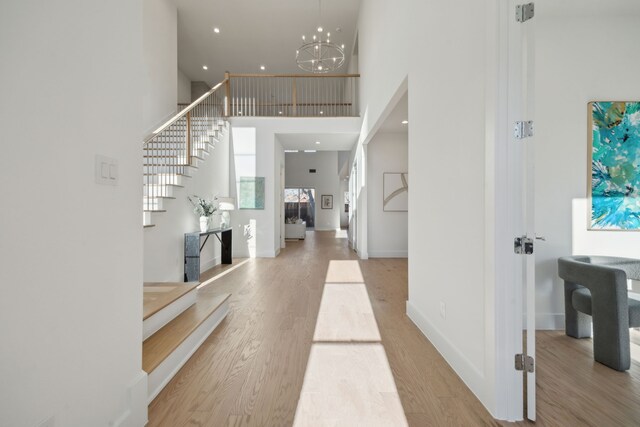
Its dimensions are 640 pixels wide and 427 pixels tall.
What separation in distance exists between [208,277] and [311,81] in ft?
28.3

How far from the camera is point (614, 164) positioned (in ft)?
9.48

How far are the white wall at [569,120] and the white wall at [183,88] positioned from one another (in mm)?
10187

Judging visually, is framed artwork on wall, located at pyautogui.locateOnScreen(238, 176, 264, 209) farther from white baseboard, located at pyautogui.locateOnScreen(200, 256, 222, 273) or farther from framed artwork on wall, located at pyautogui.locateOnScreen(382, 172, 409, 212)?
framed artwork on wall, located at pyautogui.locateOnScreen(382, 172, 409, 212)

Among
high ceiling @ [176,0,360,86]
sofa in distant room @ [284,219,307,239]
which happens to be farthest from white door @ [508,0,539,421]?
sofa in distant room @ [284,219,307,239]

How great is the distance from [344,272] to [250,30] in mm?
7107

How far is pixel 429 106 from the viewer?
104 inches

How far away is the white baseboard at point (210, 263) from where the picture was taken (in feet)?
18.6

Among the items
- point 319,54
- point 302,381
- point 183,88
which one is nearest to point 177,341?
point 302,381

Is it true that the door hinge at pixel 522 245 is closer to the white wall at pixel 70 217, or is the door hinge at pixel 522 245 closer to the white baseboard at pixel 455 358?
the white baseboard at pixel 455 358

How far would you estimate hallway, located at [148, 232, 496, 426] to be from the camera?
1.67m

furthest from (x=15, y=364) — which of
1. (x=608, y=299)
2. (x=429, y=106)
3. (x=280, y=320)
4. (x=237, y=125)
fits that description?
(x=237, y=125)

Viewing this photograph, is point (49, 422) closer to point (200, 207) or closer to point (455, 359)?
point (455, 359)

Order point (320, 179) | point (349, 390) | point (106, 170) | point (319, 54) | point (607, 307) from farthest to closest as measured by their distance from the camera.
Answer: point (320, 179) → point (319, 54) → point (607, 307) → point (349, 390) → point (106, 170)

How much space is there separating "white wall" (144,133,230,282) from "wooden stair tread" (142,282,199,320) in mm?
1022
